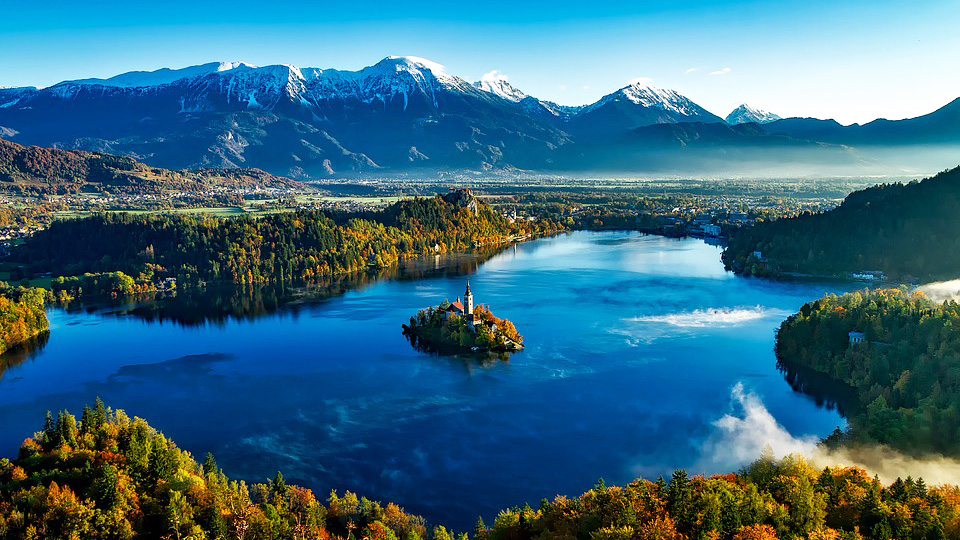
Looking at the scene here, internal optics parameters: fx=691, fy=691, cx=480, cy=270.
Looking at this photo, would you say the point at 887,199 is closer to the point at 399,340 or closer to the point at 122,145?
the point at 399,340

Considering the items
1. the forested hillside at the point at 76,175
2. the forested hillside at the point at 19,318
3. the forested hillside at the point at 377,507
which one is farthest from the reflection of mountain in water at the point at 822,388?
the forested hillside at the point at 76,175

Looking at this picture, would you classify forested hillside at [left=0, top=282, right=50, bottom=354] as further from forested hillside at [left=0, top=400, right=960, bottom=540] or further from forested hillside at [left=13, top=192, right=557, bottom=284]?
forested hillside at [left=0, top=400, right=960, bottom=540]

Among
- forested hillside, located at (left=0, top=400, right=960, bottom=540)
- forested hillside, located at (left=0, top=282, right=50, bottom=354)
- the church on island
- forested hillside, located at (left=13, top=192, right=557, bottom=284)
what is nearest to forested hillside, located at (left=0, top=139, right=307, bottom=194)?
forested hillside, located at (left=13, top=192, right=557, bottom=284)

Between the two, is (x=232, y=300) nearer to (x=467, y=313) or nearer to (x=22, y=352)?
(x=22, y=352)

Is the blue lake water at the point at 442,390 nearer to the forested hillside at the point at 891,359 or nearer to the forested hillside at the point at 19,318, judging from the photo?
the forested hillside at the point at 19,318

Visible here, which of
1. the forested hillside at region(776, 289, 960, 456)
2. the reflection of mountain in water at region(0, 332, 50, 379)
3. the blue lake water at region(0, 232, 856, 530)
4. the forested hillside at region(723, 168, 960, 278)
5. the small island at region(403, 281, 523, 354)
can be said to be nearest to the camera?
the blue lake water at region(0, 232, 856, 530)

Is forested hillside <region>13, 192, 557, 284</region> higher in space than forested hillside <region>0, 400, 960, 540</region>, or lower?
higher

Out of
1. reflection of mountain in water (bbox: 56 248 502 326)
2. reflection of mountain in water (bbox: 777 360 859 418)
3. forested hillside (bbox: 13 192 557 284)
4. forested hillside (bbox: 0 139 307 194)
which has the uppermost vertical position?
forested hillside (bbox: 0 139 307 194)
